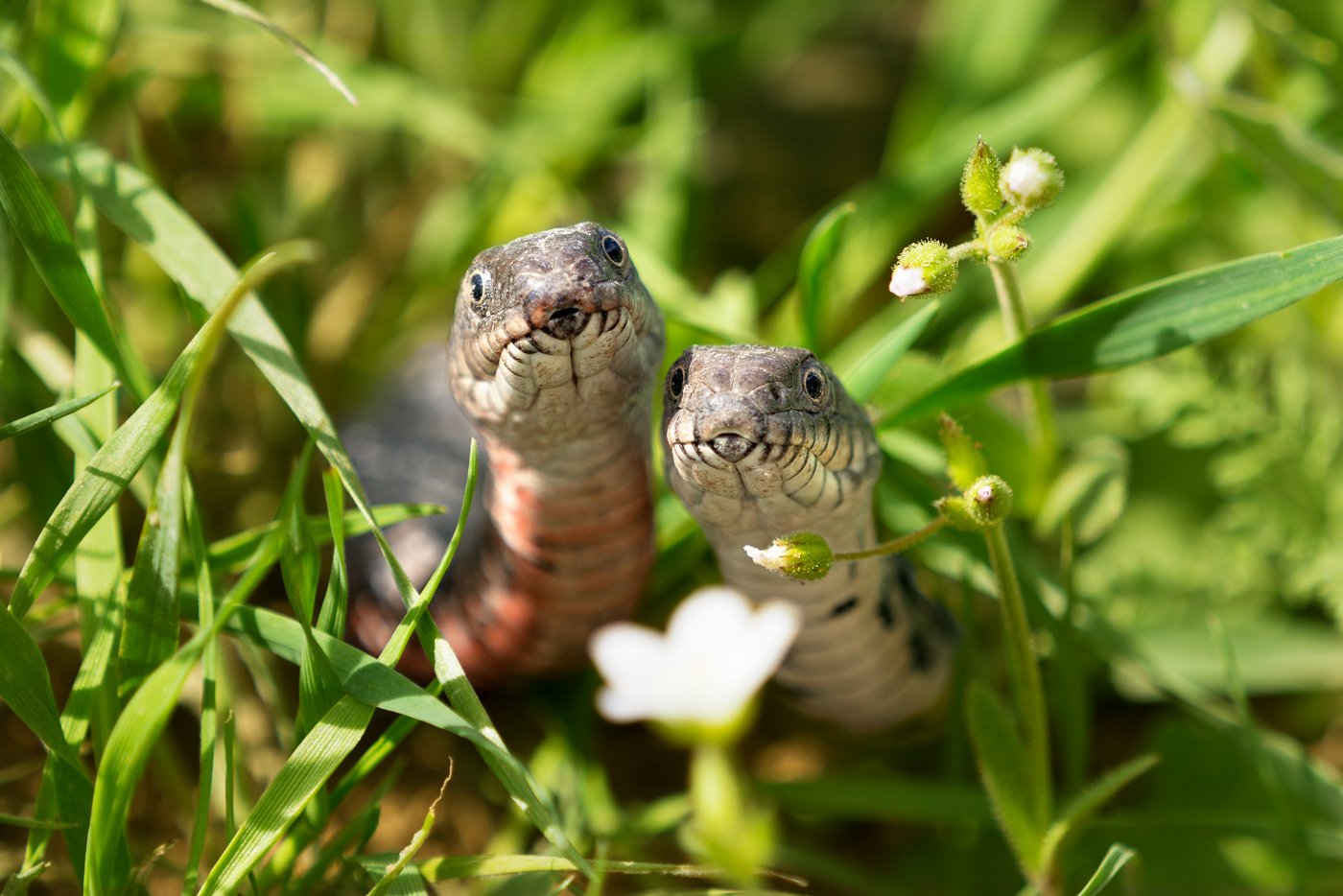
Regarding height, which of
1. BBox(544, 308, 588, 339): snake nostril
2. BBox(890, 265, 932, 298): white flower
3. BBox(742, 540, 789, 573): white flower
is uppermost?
BBox(890, 265, 932, 298): white flower

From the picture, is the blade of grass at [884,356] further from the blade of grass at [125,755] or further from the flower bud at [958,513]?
the blade of grass at [125,755]

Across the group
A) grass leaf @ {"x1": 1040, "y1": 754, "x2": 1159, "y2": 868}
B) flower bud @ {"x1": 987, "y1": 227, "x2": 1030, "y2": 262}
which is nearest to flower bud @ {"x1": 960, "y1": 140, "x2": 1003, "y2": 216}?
flower bud @ {"x1": 987, "y1": 227, "x2": 1030, "y2": 262}

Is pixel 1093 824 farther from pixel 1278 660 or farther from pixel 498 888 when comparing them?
pixel 498 888

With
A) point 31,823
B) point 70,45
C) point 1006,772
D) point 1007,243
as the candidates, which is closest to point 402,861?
point 31,823

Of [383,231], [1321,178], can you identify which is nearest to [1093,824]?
[1321,178]

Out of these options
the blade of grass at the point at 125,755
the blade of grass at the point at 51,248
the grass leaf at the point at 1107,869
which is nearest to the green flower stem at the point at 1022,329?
the grass leaf at the point at 1107,869

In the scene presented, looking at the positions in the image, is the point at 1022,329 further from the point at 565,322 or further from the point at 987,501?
the point at 565,322

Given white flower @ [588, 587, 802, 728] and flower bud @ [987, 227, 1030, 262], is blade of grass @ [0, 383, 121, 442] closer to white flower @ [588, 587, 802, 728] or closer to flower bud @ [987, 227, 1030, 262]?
white flower @ [588, 587, 802, 728]
